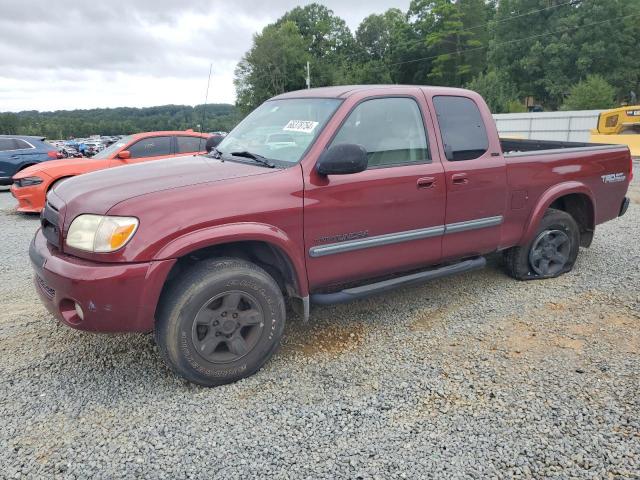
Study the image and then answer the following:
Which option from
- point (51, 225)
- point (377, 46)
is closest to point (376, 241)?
point (51, 225)

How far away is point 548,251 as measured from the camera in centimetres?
486

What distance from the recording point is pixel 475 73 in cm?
5538

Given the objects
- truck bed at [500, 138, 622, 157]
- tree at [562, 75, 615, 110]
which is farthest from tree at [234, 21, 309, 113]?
truck bed at [500, 138, 622, 157]

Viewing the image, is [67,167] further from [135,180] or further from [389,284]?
[389,284]

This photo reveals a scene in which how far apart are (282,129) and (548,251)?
2954mm

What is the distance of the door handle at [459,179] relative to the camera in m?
3.84

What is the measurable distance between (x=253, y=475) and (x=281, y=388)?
750 millimetres

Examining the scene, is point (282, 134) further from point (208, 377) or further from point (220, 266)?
point (208, 377)

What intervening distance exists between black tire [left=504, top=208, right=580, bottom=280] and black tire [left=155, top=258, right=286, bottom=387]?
2.68 m

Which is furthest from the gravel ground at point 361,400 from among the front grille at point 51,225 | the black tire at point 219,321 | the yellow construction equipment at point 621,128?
the yellow construction equipment at point 621,128

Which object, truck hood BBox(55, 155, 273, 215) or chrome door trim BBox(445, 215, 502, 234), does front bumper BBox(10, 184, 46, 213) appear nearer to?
truck hood BBox(55, 155, 273, 215)

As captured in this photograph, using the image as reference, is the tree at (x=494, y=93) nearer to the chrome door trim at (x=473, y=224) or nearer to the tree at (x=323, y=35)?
the tree at (x=323, y=35)

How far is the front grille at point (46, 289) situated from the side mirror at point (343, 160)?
1.81 metres

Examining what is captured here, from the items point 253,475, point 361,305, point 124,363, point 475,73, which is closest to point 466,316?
point 361,305
